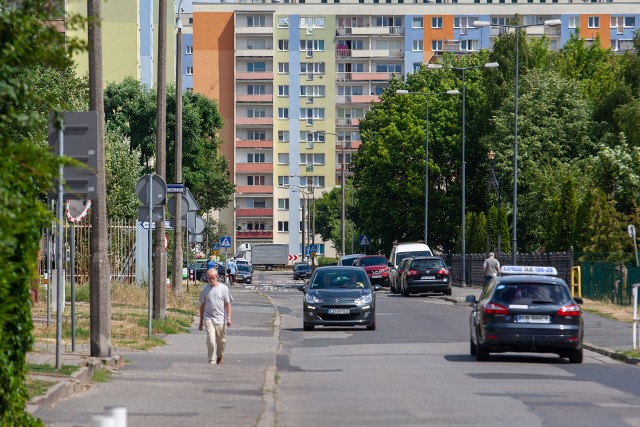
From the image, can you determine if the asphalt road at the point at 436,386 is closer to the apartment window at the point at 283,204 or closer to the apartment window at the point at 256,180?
the apartment window at the point at 256,180

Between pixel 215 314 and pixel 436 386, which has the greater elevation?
pixel 215 314

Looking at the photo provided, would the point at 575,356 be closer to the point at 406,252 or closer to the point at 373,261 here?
the point at 406,252

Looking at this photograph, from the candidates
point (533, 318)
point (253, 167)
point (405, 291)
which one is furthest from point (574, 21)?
point (533, 318)

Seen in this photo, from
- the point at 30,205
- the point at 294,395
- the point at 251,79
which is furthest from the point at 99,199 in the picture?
the point at 251,79

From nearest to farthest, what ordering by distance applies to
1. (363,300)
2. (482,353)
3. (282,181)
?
(482,353), (363,300), (282,181)

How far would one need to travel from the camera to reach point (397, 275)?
60.0 metres

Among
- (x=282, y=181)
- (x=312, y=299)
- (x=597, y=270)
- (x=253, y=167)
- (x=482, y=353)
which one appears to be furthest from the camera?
(x=282, y=181)

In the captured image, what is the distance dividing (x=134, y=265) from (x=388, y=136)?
40.7 meters

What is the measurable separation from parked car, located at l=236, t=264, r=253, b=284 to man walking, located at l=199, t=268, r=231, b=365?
66795mm

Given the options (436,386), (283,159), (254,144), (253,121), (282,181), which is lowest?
(436,386)

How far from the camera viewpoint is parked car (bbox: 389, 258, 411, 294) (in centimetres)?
5857

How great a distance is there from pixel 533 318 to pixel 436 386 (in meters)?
4.55

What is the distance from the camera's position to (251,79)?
147m

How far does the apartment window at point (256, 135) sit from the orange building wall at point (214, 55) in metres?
4.30
